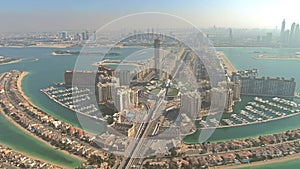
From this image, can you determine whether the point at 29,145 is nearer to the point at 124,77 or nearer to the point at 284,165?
the point at 124,77

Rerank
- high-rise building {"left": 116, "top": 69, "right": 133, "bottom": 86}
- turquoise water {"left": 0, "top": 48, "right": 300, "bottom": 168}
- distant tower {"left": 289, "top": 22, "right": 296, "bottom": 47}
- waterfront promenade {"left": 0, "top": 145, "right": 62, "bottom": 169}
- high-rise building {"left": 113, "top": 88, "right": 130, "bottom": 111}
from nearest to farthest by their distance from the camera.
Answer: waterfront promenade {"left": 0, "top": 145, "right": 62, "bottom": 169} < turquoise water {"left": 0, "top": 48, "right": 300, "bottom": 168} < high-rise building {"left": 113, "top": 88, "right": 130, "bottom": 111} < high-rise building {"left": 116, "top": 69, "right": 133, "bottom": 86} < distant tower {"left": 289, "top": 22, "right": 296, "bottom": 47}

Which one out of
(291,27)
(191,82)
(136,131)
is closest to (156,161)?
(136,131)

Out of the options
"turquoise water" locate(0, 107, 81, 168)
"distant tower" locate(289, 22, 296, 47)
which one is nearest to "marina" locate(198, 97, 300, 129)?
"turquoise water" locate(0, 107, 81, 168)

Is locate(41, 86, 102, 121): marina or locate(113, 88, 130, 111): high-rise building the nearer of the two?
locate(113, 88, 130, 111): high-rise building

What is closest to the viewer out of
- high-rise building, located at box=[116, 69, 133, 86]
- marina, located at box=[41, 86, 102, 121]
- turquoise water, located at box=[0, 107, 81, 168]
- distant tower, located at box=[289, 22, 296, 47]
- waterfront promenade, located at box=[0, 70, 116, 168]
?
turquoise water, located at box=[0, 107, 81, 168]

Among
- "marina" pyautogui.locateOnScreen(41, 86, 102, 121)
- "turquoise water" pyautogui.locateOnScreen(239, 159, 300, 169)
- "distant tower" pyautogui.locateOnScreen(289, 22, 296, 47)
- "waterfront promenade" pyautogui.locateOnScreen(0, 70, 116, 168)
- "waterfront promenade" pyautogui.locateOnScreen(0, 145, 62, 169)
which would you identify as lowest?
"turquoise water" pyautogui.locateOnScreen(239, 159, 300, 169)

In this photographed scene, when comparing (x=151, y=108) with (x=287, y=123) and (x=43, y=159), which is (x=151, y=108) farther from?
(x=287, y=123)

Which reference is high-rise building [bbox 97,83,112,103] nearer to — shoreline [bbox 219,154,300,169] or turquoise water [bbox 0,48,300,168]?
turquoise water [bbox 0,48,300,168]

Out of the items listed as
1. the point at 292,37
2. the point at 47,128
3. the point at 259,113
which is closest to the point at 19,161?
the point at 47,128
